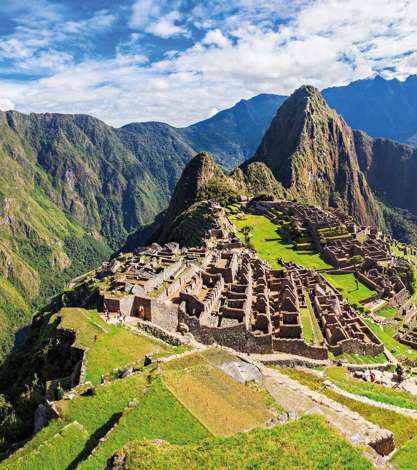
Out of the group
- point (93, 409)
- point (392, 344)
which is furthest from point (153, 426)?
point (392, 344)

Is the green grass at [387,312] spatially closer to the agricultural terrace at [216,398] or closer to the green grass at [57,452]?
the agricultural terrace at [216,398]

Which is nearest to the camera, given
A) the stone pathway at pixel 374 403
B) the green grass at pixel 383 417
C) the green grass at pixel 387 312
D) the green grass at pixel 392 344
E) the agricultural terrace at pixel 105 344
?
the green grass at pixel 383 417

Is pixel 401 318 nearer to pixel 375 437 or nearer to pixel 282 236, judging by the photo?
pixel 282 236

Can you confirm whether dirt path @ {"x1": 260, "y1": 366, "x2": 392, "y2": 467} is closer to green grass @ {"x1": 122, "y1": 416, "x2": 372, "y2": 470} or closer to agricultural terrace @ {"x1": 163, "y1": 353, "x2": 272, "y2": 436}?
green grass @ {"x1": 122, "y1": 416, "x2": 372, "y2": 470}

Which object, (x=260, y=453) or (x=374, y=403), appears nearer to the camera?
(x=260, y=453)

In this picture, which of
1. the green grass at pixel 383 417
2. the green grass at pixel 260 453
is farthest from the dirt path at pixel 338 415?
the green grass at pixel 260 453

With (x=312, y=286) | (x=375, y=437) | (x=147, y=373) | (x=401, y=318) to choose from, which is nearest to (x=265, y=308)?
(x=312, y=286)

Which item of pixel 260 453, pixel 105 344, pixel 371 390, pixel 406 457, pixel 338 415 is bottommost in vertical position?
pixel 371 390

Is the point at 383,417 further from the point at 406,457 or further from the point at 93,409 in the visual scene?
the point at 93,409
